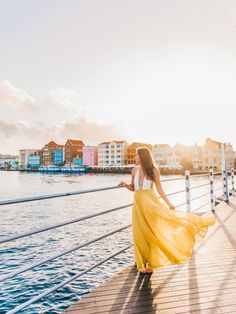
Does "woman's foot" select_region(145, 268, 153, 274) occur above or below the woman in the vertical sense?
below

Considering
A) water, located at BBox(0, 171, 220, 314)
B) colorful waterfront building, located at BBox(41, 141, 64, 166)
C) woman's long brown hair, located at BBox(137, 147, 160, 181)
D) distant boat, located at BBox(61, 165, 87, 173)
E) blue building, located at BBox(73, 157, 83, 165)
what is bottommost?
water, located at BBox(0, 171, 220, 314)

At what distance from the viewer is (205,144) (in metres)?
94.6

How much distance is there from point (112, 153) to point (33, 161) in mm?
56355

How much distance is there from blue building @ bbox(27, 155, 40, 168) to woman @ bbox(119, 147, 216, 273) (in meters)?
152

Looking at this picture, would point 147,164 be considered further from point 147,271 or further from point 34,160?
point 34,160

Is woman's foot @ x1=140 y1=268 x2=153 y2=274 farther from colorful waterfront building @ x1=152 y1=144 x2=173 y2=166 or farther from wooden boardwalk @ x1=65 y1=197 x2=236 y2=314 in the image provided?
colorful waterfront building @ x1=152 y1=144 x2=173 y2=166

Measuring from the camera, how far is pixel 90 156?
129250mm

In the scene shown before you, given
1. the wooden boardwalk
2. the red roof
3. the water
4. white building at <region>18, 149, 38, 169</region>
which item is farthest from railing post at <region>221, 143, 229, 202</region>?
white building at <region>18, 149, 38, 169</region>

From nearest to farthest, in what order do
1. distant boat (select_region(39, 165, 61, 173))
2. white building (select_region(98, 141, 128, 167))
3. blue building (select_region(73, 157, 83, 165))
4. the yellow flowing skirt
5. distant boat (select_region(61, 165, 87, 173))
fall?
the yellow flowing skirt
white building (select_region(98, 141, 128, 167))
distant boat (select_region(61, 165, 87, 173))
distant boat (select_region(39, 165, 61, 173))
blue building (select_region(73, 157, 83, 165))

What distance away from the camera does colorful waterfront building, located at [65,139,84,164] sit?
134 m

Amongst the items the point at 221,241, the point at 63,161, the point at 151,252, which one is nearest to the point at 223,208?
the point at 221,241

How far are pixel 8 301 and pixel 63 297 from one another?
1165mm

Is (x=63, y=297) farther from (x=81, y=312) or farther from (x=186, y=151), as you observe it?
(x=186, y=151)

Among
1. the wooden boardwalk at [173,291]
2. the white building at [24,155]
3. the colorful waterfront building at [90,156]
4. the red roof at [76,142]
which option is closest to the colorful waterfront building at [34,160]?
the white building at [24,155]
